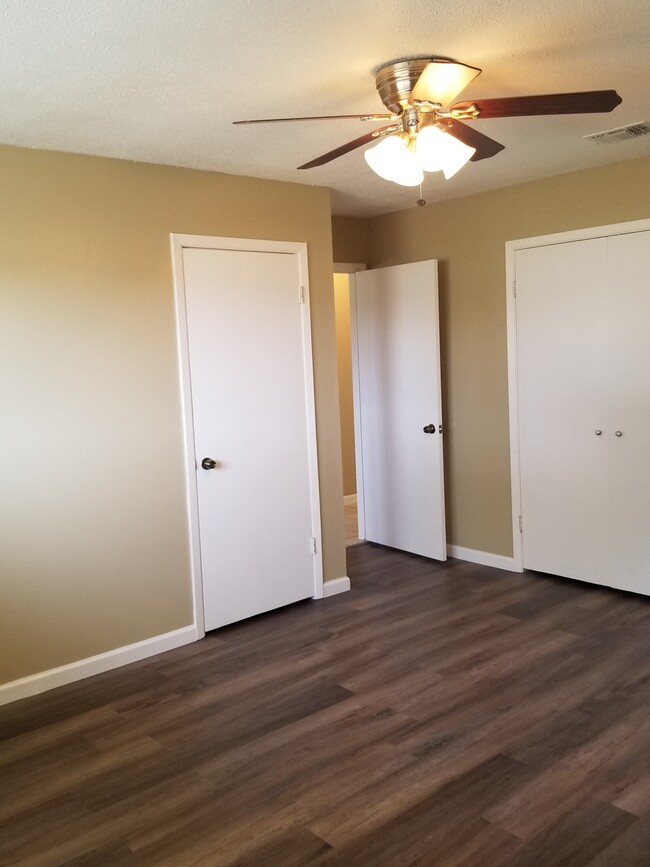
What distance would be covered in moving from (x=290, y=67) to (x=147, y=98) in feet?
1.93

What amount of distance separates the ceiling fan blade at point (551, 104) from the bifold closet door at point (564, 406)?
2117 millimetres

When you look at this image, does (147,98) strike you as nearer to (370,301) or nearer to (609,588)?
(370,301)

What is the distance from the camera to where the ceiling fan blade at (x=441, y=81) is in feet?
7.04

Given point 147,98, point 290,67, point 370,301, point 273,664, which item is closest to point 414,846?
point 273,664

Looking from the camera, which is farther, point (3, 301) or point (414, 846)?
point (3, 301)

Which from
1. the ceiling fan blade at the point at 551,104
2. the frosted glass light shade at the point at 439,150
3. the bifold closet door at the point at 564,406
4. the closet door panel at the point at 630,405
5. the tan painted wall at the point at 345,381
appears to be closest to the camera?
the ceiling fan blade at the point at 551,104

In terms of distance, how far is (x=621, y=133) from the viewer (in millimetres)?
3367

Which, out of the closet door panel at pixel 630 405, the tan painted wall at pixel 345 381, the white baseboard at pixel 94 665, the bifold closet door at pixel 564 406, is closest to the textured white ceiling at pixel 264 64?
the closet door panel at pixel 630 405

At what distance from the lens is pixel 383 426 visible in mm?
5246

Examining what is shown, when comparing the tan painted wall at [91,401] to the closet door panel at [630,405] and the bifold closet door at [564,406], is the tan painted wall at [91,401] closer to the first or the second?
the bifold closet door at [564,406]

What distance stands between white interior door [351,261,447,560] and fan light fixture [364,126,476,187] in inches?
93.7

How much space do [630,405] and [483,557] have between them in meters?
1.49

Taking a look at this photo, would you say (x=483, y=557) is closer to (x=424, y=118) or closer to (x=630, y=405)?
(x=630, y=405)

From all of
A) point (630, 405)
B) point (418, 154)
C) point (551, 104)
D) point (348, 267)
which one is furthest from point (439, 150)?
point (348, 267)
